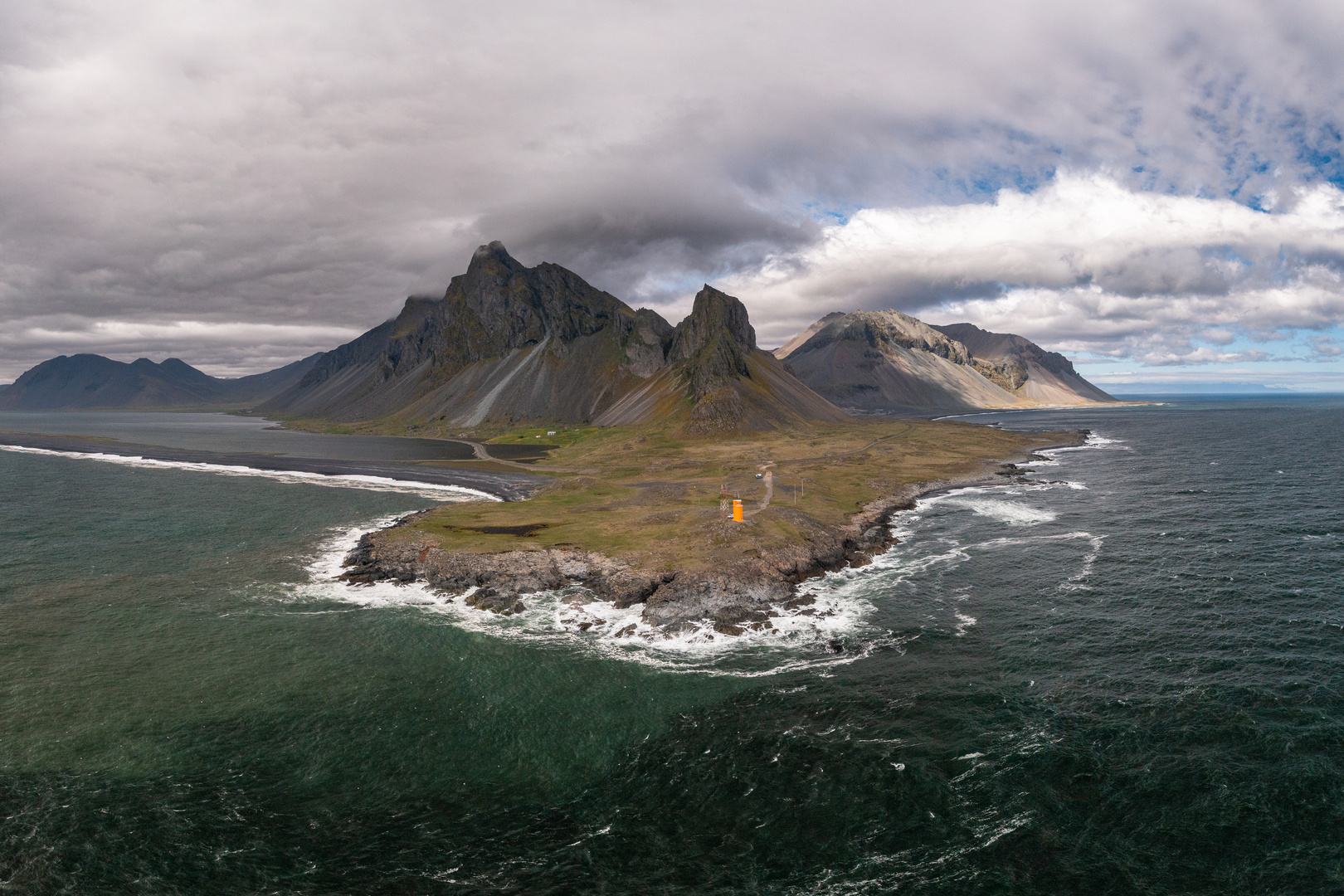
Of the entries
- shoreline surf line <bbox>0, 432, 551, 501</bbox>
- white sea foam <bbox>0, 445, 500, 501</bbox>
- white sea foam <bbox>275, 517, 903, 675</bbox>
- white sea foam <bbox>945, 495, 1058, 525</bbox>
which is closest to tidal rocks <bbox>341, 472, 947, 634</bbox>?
white sea foam <bbox>275, 517, 903, 675</bbox>

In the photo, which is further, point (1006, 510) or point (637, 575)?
point (1006, 510)

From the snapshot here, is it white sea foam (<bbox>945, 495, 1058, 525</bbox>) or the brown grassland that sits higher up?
the brown grassland

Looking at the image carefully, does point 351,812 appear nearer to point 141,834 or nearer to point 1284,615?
point 141,834

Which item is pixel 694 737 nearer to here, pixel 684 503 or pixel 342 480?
pixel 684 503

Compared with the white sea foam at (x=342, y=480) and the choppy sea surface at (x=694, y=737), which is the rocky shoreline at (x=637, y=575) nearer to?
the choppy sea surface at (x=694, y=737)

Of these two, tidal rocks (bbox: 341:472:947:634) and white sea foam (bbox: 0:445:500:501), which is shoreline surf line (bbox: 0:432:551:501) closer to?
white sea foam (bbox: 0:445:500:501)

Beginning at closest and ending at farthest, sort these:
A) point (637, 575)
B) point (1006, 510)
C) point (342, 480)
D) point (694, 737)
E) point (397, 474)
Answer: point (694, 737), point (637, 575), point (1006, 510), point (342, 480), point (397, 474)

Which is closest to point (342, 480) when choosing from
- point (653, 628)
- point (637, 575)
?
point (637, 575)
